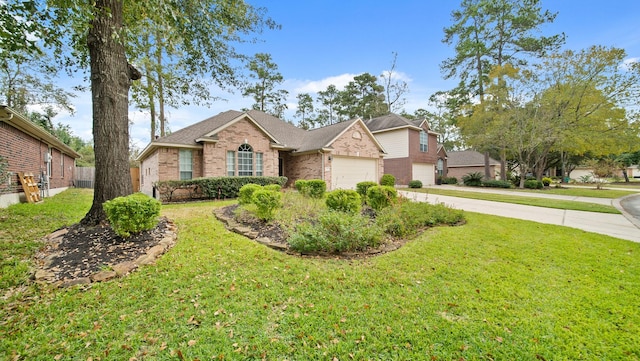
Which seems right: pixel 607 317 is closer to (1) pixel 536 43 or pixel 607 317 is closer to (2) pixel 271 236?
(2) pixel 271 236

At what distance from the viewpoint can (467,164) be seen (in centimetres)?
3328

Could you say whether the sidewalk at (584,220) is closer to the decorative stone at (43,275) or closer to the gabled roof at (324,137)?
the gabled roof at (324,137)

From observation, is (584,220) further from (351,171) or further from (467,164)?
(467,164)

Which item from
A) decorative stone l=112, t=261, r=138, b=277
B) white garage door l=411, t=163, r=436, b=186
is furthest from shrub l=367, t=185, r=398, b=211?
white garage door l=411, t=163, r=436, b=186

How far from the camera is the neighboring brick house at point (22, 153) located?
26.5ft

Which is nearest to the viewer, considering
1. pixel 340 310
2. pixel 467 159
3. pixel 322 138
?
pixel 340 310

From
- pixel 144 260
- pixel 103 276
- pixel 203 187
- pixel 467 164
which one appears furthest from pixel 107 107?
pixel 467 164

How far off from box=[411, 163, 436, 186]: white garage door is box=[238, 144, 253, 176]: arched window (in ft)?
48.2

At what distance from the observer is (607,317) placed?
2.62m

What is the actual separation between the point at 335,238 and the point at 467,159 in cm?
3583

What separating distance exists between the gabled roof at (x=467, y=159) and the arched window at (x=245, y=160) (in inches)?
1216

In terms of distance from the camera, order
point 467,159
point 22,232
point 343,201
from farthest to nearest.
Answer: point 467,159, point 343,201, point 22,232

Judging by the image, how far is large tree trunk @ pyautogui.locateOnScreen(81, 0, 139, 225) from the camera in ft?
16.8

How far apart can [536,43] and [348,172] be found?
21.2 m
